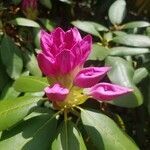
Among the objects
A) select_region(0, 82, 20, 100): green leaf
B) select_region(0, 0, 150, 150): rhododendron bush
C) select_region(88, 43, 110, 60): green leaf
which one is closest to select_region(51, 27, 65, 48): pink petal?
select_region(0, 0, 150, 150): rhododendron bush

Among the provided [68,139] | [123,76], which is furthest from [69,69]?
[123,76]

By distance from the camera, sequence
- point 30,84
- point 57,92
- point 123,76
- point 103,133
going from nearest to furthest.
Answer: point 57,92 < point 103,133 < point 30,84 < point 123,76

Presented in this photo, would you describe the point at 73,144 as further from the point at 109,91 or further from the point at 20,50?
the point at 20,50

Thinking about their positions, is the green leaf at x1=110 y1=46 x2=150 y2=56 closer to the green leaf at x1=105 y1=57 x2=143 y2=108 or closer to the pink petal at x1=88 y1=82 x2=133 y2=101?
the green leaf at x1=105 y1=57 x2=143 y2=108

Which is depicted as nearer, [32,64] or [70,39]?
[70,39]

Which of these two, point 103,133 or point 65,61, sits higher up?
point 65,61

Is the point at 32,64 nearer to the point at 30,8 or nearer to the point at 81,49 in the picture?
the point at 30,8
